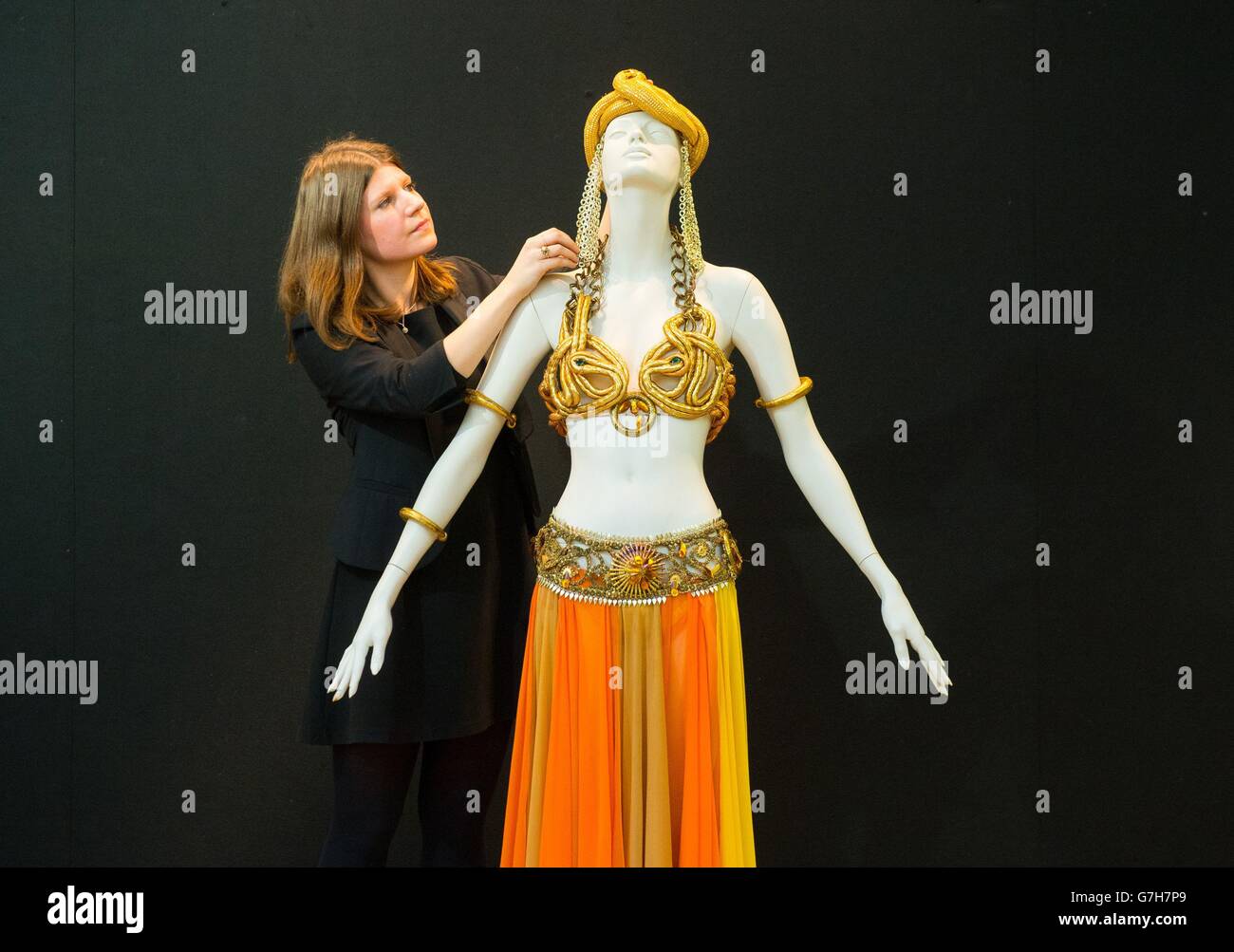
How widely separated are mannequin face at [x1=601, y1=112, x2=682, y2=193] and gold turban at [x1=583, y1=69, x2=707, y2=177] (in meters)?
0.02

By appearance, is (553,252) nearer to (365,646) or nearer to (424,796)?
(365,646)

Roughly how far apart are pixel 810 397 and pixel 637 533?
102cm

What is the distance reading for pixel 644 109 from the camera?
2186mm

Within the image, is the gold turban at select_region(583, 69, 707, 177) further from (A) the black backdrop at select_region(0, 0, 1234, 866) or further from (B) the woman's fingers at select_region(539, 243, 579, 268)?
(A) the black backdrop at select_region(0, 0, 1234, 866)

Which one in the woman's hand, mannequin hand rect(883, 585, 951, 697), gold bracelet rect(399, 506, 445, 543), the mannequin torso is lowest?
mannequin hand rect(883, 585, 951, 697)

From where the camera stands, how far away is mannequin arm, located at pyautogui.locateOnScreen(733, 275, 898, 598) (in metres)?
2.23

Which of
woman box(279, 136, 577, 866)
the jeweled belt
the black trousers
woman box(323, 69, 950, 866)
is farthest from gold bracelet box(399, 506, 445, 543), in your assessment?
the black trousers

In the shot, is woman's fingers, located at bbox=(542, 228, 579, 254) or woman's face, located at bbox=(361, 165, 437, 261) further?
woman's face, located at bbox=(361, 165, 437, 261)

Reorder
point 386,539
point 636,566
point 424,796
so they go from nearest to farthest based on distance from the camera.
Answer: point 636,566 → point 386,539 → point 424,796

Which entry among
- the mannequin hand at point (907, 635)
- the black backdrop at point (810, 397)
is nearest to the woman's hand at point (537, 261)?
the black backdrop at point (810, 397)

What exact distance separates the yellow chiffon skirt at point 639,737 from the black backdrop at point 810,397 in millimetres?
912

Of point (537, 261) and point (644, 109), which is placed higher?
point (644, 109)

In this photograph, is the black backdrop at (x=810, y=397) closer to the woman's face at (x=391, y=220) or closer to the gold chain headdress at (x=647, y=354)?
the woman's face at (x=391, y=220)

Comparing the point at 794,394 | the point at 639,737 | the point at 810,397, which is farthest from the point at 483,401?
the point at 810,397
